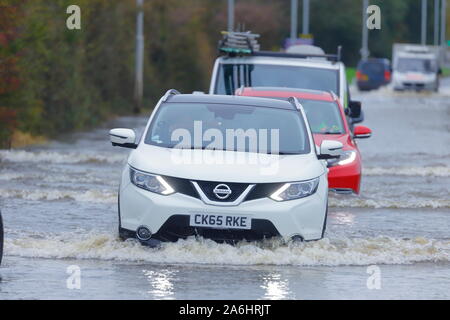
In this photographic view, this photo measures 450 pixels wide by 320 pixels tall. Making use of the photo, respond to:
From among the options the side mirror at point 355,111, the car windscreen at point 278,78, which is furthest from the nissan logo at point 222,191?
the car windscreen at point 278,78

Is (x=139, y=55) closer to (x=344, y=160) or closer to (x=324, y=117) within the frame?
(x=324, y=117)

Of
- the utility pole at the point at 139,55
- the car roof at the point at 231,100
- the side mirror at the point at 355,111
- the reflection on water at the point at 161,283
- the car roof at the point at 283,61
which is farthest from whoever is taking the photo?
the utility pole at the point at 139,55

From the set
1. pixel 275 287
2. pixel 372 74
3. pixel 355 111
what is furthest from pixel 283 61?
pixel 372 74

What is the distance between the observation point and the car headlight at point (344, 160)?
18312mm

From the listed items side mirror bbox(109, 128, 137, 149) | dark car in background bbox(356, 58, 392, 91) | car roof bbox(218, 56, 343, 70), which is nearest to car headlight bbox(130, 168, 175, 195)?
side mirror bbox(109, 128, 137, 149)

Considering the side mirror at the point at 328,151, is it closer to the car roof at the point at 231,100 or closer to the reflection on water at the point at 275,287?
the car roof at the point at 231,100

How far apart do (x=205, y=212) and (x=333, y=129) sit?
672 centimetres

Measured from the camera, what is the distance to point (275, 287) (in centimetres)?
1138

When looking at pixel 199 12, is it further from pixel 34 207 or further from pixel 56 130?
pixel 34 207

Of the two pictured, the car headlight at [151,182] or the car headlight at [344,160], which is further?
the car headlight at [344,160]

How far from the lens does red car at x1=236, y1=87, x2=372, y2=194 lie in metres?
18.3

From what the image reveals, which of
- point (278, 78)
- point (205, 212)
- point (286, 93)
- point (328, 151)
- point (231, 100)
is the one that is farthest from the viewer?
point (278, 78)

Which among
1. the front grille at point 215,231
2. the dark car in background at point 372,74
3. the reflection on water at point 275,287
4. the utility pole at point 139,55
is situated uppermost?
the front grille at point 215,231

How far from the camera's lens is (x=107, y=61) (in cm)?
4066
